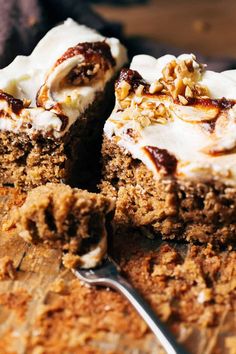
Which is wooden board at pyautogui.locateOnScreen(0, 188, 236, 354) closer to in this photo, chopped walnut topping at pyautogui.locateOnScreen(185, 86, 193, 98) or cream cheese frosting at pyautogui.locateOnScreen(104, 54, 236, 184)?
cream cheese frosting at pyautogui.locateOnScreen(104, 54, 236, 184)

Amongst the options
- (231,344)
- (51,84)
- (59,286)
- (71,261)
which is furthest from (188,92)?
(231,344)

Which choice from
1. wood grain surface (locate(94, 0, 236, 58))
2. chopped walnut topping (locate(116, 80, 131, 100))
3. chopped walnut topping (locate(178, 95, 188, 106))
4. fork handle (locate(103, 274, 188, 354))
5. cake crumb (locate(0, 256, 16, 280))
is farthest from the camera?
wood grain surface (locate(94, 0, 236, 58))

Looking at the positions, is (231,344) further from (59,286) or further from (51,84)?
(51,84)

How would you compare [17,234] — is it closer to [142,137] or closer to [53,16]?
[142,137]

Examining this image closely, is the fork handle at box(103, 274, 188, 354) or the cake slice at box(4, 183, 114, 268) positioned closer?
the fork handle at box(103, 274, 188, 354)

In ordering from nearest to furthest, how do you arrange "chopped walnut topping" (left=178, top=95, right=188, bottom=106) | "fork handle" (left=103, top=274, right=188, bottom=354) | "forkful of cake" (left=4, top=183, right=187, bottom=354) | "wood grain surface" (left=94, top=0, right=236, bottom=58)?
"fork handle" (left=103, top=274, right=188, bottom=354), "forkful of cake" (left=4, top=183, right=187, bottom=354), "chopped walnut topping" (left=178, top=95, right=188, bottom=106), "wood grain surface" (left=94, top=0, right=236, bottom=58)

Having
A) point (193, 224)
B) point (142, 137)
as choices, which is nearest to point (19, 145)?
point (142, 137)

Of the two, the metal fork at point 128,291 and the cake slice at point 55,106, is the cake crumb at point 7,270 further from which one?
the cake slice at point 55,106

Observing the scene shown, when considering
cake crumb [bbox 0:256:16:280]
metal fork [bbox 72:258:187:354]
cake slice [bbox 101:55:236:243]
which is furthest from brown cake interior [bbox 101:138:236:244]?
cake crumb [bbox 0:256:16:280]
